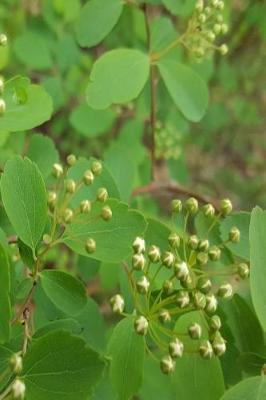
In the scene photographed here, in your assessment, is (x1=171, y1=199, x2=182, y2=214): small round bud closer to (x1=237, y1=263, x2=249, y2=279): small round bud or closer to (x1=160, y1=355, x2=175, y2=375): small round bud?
(x1=237, y1=263, x2=249, y2=279): small round bud

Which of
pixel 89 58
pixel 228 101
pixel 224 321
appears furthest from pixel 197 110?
pixel 228 101

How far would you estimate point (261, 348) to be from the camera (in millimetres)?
1416

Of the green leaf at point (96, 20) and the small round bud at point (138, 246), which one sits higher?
the green leaf at point (96, 20)

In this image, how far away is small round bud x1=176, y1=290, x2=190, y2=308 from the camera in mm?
1219

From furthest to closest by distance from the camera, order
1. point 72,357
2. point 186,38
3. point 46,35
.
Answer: point 46,35 < point 186,38 < point 72,357

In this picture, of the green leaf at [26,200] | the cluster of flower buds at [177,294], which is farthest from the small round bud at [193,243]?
the green leaf at [26,200]

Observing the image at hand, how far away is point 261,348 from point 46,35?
1.71 meters

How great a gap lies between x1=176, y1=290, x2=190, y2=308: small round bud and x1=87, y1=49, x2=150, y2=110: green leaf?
654mm

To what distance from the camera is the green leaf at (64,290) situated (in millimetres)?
1299

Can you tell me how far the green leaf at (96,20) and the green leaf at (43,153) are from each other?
13.2 inches

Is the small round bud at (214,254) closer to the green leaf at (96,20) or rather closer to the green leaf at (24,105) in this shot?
the green leaf at (24,105)

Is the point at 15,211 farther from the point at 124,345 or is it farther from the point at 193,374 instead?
the point at 193,374

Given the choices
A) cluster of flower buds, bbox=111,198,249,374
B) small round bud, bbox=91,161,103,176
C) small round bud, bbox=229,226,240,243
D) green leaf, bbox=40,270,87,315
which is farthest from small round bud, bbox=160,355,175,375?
small round bud, bbox=91,161,103,176

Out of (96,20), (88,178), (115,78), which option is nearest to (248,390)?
(88,178)
